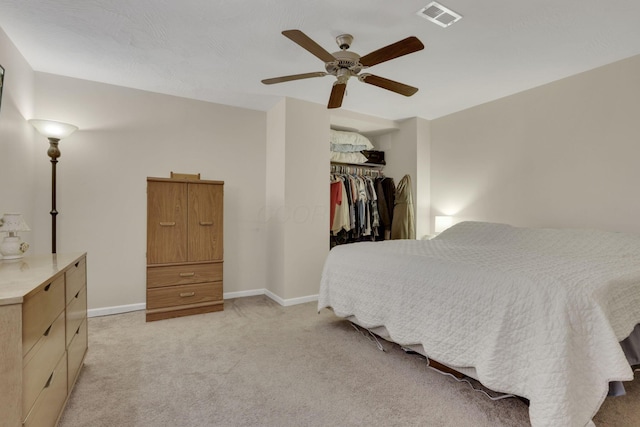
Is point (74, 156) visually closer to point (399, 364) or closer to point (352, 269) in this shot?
point (352, 269)

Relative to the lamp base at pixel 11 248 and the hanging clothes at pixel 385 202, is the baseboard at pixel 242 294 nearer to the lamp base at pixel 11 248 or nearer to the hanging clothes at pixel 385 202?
the hanging clothes at pixel 385 202

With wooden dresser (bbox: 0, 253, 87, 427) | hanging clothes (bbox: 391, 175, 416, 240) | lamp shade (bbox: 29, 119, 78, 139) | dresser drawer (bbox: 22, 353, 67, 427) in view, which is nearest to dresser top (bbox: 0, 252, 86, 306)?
wooden dresser (bbox: 0, 253, 87, 427)

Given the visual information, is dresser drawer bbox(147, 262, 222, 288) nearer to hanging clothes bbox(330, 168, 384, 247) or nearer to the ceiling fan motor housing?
hanging clothes bbox(330, 168, 384, 247)

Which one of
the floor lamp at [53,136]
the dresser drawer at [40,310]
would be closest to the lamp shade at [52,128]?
the floor lamp at [53,136]

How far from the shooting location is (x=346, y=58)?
208cm

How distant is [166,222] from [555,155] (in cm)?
383

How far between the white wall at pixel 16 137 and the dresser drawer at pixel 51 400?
131 centimetres

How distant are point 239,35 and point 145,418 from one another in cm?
243

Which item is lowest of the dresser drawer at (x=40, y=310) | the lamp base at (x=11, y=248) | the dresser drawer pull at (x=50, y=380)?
the dresser drawer pull at (x=50, y=380)

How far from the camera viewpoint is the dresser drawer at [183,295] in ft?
9.52

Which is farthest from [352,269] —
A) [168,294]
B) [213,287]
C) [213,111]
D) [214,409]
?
[213,111]

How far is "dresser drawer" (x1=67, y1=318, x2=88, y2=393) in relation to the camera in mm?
1634

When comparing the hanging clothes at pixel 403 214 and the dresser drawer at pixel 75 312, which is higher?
the hanging clothes at pixel 403 214

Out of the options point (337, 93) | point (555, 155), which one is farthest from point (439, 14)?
point (555, 155)
